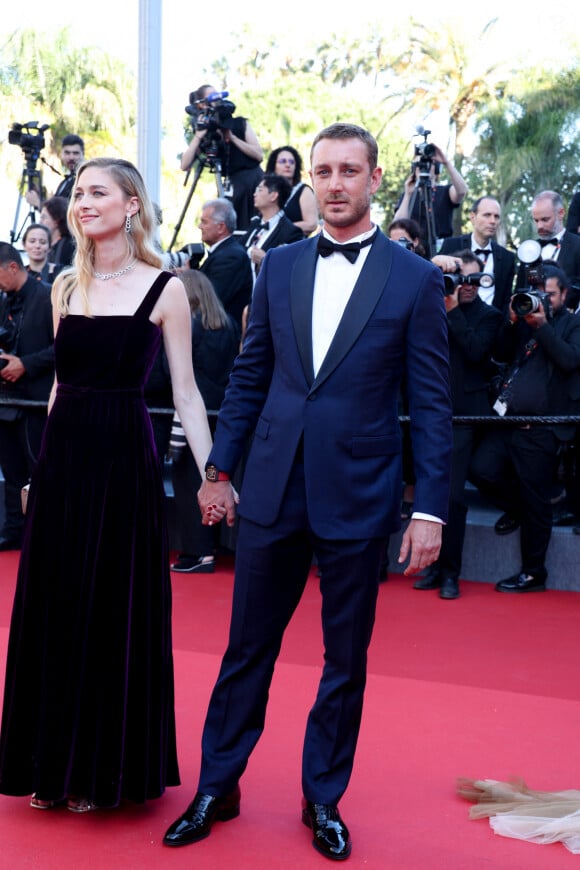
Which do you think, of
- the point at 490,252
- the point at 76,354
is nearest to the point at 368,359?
the point at 76,354

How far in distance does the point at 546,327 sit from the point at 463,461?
0.81m

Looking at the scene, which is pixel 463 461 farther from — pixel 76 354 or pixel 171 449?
pixel 76 354

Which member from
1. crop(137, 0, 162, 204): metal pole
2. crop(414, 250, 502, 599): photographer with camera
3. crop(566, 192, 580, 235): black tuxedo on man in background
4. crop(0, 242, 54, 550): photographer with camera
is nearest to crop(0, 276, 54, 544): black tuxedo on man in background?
crop(0, 242, 54, 550): photographer with camera

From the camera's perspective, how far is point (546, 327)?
5551 mm

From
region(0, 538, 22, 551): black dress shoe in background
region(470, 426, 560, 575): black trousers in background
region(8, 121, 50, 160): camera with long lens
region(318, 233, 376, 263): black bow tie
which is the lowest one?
region(0, 538, 22, 551): black dress shoe in background

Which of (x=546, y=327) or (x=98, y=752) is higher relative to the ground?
(x=546, y=327)

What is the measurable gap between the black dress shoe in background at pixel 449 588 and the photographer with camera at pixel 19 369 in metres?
2.54

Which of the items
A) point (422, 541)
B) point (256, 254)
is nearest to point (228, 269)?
point (256, 254)

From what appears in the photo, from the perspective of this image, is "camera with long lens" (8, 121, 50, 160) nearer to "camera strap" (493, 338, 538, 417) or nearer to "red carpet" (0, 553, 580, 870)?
"red carpet" (0, 553, 580, 870)

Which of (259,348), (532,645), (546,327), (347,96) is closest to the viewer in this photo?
(259,348)

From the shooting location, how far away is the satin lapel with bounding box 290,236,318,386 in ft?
8.88

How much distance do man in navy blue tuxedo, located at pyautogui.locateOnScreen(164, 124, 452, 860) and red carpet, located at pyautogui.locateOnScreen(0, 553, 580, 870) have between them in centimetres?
14

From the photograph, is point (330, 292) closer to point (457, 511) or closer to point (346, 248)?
point (346, 248)

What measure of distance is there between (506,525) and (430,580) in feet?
1.62
